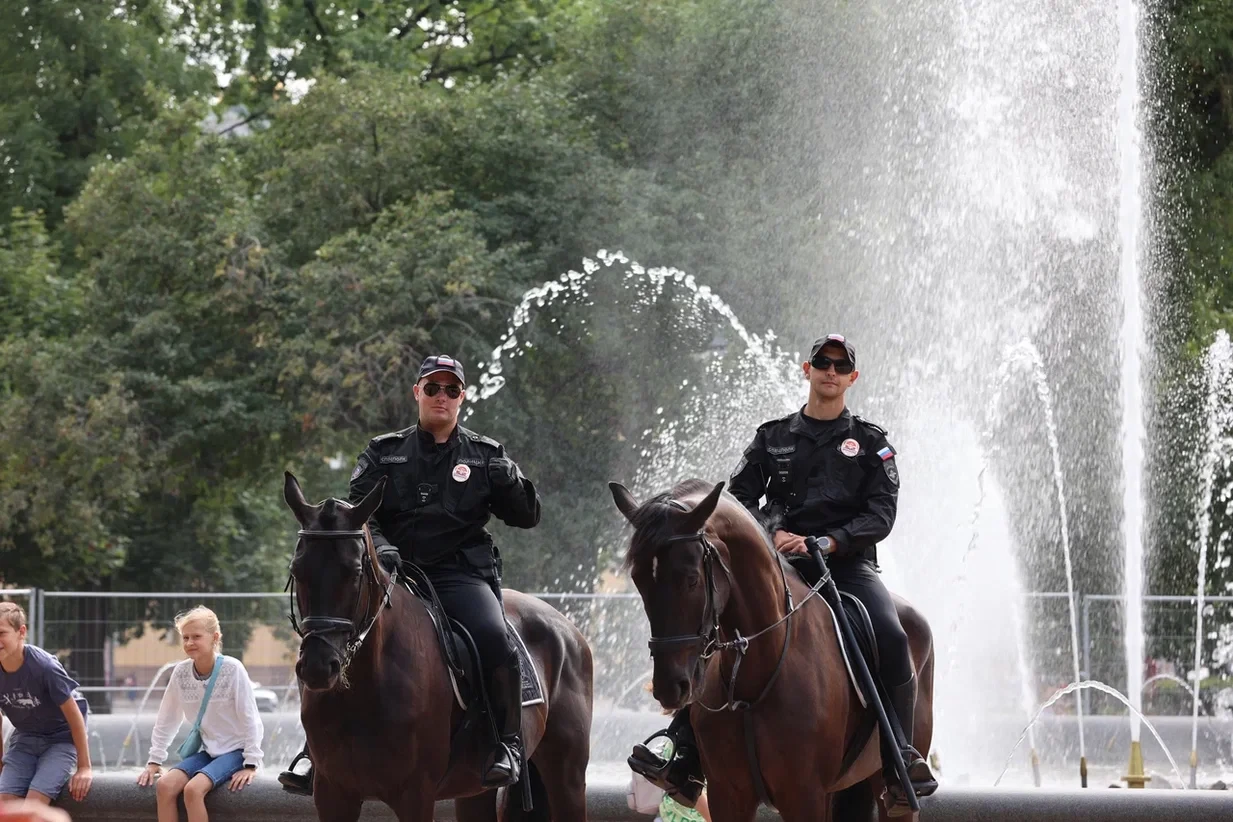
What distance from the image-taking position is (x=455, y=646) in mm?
7652

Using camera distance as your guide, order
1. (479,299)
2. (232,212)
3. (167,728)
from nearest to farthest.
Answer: (167,728)
(479,299)
(232,212)

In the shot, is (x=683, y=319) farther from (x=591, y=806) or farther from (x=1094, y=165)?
(x=591, y=806)

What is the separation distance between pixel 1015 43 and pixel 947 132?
1.46 meters

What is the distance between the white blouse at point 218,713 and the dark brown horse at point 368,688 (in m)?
1.72

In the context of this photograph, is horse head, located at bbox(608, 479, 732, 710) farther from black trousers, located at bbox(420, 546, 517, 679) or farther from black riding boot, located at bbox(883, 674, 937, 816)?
black trousers, located at bbox(420, 546, 517, 679)

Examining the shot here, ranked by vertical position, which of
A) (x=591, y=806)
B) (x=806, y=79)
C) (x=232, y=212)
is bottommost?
(x=591, y=806)

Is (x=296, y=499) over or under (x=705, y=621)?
over

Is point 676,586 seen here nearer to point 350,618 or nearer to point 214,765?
point 350,618

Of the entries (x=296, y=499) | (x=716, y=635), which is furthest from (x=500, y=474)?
(x=716, y=635)

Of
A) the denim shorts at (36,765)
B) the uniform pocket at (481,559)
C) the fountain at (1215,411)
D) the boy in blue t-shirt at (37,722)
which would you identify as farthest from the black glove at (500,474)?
the fountain at (1215,411)

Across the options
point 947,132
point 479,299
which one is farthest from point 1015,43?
point 479,299

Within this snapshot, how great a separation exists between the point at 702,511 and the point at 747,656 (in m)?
0.80

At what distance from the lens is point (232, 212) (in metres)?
27.0

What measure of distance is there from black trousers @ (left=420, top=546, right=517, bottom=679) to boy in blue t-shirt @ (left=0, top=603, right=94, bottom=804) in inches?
100
